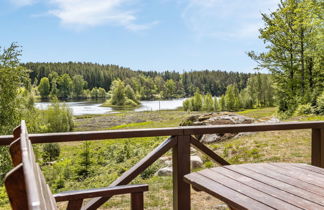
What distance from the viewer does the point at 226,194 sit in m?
1.38

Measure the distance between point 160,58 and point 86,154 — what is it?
314 ft

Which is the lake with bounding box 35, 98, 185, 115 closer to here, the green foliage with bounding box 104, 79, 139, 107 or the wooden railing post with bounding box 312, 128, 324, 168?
the green foliage with bounding box 104, 79, 139, 107

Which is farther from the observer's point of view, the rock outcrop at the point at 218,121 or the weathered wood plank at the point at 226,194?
the rock outcrop at the point at 218,121

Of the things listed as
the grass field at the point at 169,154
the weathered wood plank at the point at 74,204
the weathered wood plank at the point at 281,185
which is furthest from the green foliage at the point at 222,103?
the weathered wood plank at the point at 74,204

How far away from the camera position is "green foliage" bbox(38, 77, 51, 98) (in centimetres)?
3556

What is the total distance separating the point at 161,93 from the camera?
169 ft

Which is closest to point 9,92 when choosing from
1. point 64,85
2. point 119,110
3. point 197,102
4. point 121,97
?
point 64,85

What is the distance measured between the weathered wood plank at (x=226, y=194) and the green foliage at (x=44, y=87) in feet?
121

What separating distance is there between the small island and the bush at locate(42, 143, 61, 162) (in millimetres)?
36951

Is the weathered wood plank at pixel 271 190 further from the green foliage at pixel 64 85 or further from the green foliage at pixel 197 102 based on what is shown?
the green foliage at pixel 64 85

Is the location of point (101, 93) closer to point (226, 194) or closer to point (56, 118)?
point (56, 118)

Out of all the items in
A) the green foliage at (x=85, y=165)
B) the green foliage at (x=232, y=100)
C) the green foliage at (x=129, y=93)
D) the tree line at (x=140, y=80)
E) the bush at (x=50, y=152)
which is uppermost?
the tree line at (x=140, y=80)

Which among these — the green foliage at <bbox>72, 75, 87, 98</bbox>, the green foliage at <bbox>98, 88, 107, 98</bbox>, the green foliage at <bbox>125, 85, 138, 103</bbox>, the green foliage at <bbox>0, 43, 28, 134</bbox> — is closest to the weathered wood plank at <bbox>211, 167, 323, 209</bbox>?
the green foliage at <bbox>0, 43, 28, 134</bbox>

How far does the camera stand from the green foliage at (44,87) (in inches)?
1400
